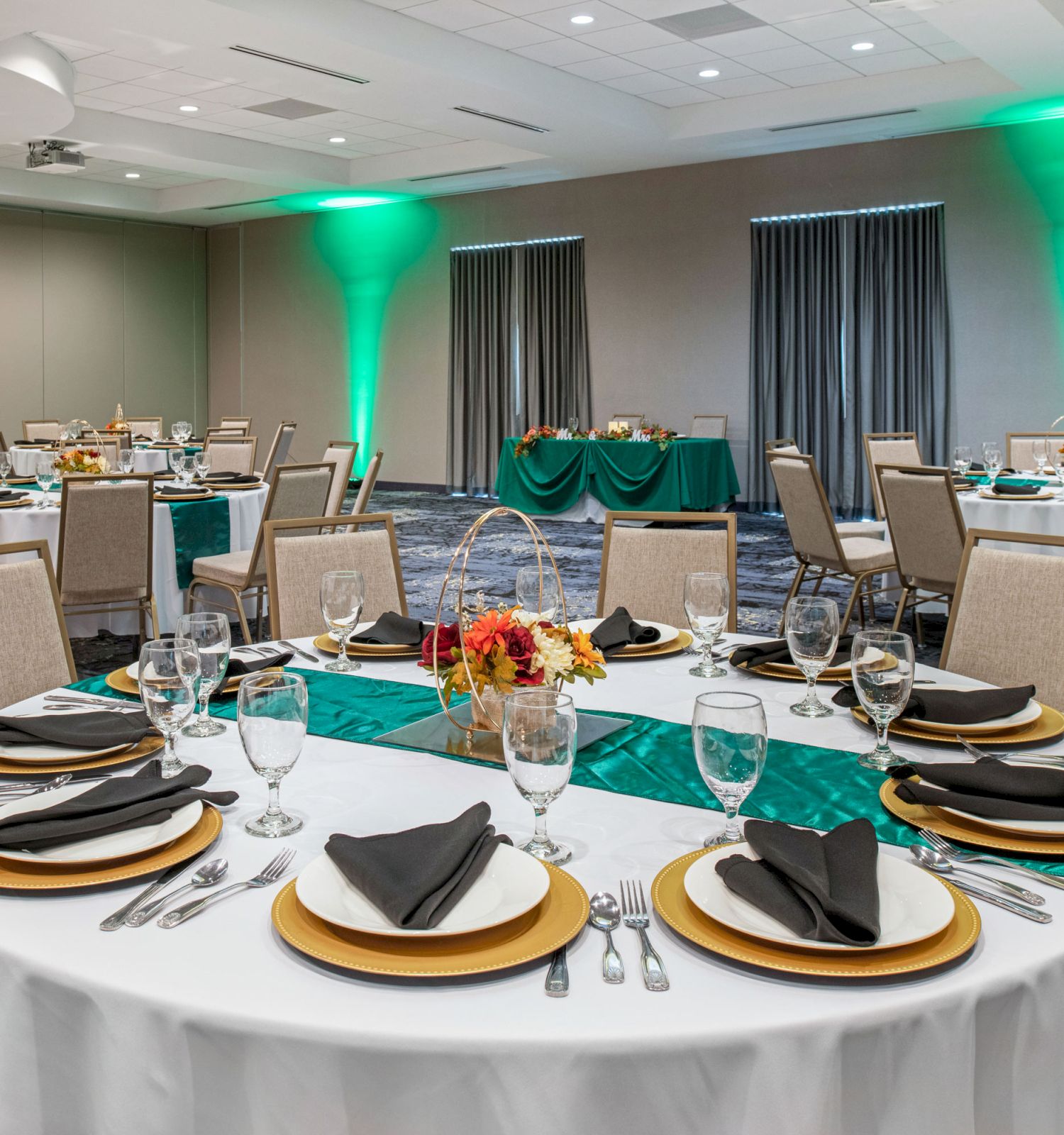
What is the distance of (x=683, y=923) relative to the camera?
114 cm

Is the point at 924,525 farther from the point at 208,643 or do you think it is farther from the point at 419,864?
the point at 419,864

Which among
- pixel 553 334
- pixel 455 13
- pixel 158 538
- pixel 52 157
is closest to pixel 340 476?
pixel 158 538

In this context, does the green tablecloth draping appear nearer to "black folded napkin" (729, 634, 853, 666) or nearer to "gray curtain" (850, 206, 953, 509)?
"gray curtain" (850, 206, 953, 509)

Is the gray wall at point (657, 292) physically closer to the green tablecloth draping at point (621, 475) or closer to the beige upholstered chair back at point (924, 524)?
the green tablecloth draping at point (621, 475)

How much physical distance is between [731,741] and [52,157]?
11762mm

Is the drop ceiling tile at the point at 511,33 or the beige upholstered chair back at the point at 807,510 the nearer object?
the beige upholstered chair back at the point at 807,510

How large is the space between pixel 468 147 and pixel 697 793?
37.5 feet

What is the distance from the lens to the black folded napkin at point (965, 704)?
179 centimetres

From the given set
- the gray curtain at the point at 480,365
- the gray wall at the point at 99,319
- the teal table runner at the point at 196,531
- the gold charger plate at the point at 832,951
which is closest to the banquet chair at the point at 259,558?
the teal table runner at the point at 196,531

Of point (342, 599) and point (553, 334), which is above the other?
point (553, 334)

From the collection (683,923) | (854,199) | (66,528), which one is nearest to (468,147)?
(854,199)

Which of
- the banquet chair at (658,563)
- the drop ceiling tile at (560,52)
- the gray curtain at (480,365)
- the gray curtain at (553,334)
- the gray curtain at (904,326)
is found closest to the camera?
the banquet chair at (658,563)

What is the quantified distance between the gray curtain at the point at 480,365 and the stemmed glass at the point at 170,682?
471 inches

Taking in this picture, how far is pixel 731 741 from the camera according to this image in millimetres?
1270
